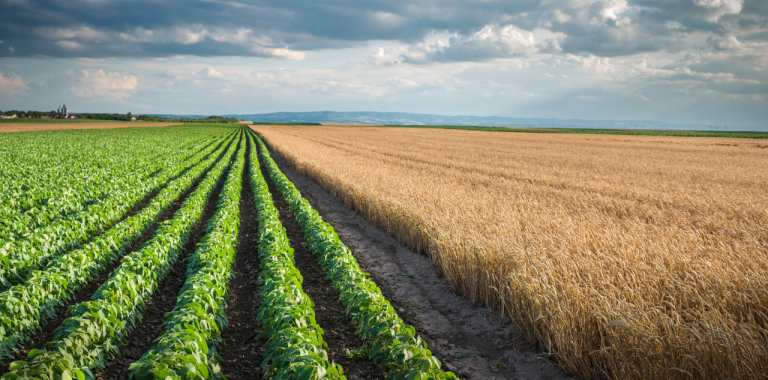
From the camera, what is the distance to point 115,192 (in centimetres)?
1356

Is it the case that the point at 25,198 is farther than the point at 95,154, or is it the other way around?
the point at 95,154

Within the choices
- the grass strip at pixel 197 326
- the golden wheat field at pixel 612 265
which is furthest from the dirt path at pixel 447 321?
the grass strip at pixel 197 326

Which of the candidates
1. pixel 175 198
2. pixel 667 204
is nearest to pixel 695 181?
pixel 667 204

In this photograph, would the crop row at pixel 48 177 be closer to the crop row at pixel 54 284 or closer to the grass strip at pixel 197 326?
the crop row at pixel 54 284

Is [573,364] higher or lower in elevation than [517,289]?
lower

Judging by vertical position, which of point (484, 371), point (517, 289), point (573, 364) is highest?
point (517, 289)

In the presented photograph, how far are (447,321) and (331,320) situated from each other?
6.60 ft

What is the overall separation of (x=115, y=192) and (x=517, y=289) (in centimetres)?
1454

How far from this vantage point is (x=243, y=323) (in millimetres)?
6172

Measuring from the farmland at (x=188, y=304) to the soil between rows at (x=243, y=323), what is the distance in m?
0.02

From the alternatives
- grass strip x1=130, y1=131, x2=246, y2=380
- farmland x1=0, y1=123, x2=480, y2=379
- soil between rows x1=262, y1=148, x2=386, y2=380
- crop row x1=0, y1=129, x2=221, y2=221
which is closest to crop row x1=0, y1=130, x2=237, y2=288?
farmland x1=0, y1=123, x2=480, y2=379

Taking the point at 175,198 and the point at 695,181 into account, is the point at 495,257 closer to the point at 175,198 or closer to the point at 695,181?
the point at 175,198

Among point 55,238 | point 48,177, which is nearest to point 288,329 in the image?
point 55,238

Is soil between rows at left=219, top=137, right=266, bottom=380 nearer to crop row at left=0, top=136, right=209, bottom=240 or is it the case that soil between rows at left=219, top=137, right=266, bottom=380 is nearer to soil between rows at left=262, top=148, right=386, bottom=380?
soil between rows at left=262, top=148, right=386, bottom=380
